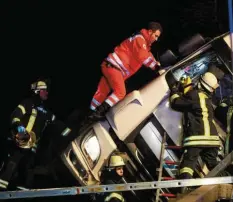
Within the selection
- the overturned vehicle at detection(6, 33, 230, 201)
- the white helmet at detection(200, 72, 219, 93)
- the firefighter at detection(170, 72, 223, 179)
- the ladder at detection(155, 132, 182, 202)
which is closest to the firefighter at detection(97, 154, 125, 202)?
the overturned vehicle at detection(6, 33, 230, 201)

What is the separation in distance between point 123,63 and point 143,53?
414 mm

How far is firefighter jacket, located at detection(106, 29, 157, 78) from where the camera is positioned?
782 cm

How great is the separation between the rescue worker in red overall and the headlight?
47cm

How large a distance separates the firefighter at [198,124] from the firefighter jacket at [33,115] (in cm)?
227

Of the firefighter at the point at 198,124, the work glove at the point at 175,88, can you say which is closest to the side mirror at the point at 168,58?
the work glove at the point at 175,88

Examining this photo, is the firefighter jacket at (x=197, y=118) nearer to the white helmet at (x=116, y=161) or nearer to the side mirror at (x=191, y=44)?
the side mirror at (x=191, y=44)

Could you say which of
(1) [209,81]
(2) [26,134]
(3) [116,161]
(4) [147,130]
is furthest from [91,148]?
(1) [209,81]

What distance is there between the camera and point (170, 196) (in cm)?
659

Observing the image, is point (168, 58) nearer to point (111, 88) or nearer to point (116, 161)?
point (111, 88)

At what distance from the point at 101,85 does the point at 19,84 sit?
3397mm

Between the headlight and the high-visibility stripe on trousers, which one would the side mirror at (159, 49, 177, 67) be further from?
the headlight

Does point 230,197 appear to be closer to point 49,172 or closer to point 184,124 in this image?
point 184,124

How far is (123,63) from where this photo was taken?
8023mm

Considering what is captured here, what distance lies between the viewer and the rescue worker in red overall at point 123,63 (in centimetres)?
765
